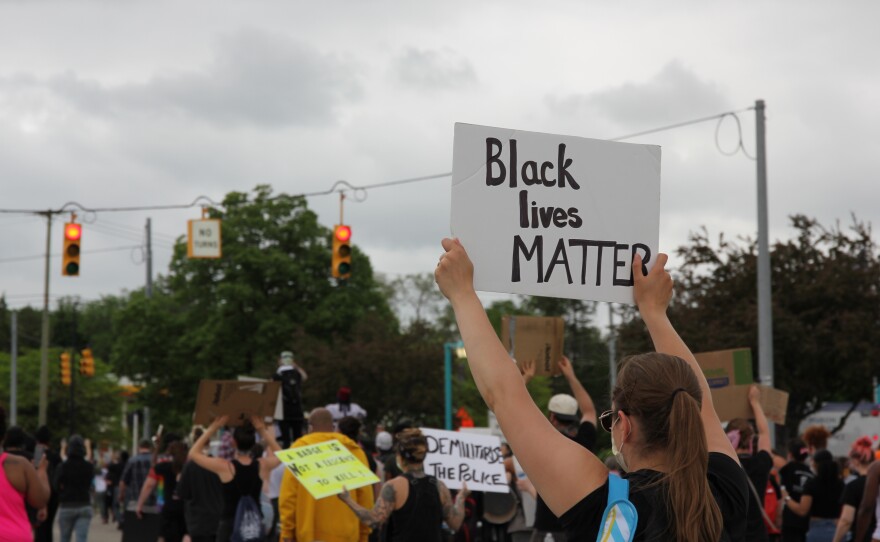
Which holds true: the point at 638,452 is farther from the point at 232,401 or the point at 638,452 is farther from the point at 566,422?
the point at 232,401

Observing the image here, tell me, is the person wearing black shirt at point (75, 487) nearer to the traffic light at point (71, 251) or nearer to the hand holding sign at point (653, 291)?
the traffic light at point (71, 251)

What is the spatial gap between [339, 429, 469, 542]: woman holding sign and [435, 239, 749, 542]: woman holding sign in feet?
17.6

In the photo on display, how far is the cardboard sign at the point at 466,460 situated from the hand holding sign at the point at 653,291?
791 cm

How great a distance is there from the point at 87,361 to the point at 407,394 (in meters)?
12.7

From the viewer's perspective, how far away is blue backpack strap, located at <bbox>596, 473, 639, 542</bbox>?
2854 millimetres

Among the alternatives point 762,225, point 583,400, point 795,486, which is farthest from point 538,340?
point 762,225

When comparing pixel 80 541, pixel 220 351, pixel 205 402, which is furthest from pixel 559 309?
pixel 205 402

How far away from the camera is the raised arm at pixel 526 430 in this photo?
2.89 m

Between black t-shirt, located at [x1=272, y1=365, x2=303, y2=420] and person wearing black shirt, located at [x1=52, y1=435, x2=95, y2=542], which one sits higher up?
black t-shirt, located at [x1=272, y1=365, x2=303, y2=420]

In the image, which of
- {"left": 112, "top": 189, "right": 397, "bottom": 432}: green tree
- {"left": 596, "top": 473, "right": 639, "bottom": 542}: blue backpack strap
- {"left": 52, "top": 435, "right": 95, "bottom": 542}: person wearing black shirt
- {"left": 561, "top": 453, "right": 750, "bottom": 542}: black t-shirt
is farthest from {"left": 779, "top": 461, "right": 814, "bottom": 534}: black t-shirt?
{"left": 112, "top": 189, "right": 397, "bottom": 432}: green tree

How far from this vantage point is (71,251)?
23.5 meters

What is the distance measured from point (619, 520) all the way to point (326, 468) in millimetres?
6480

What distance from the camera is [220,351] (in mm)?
52562

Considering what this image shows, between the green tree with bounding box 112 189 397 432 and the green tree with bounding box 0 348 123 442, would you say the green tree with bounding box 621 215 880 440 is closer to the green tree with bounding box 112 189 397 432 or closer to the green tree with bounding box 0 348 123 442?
the green tree with bounding box 112 189 397 432
